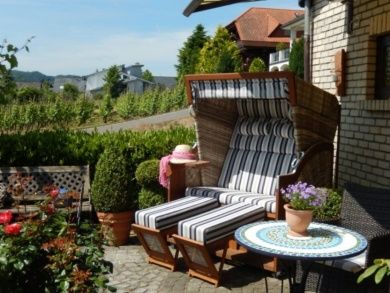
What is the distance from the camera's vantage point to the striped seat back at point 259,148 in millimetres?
6184

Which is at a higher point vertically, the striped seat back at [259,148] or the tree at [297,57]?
the tree at [297,57]

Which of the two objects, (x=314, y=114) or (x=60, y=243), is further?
(x=314, y=114)

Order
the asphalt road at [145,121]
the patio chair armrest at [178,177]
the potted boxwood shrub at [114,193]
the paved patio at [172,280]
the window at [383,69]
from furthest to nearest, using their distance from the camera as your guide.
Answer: the asphalt road at [145,121] → the potted boxwood shrub at [114,193] → the patio chair armrest at [178,177] → the window at [383,69] → the paved patio at [172,280]

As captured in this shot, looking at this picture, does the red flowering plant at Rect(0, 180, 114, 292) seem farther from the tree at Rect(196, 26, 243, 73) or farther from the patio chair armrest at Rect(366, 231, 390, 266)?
the tree at Rect(196, 26, 243, 73)

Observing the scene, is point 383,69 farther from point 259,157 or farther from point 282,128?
point 259,157

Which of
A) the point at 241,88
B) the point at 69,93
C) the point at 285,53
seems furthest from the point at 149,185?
the point at 69,93

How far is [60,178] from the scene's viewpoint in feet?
23.3

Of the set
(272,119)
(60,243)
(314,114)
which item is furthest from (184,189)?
(60,243)

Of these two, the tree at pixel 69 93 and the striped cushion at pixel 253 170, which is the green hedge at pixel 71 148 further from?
the tree at pixel 69 93

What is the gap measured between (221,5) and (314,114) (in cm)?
181

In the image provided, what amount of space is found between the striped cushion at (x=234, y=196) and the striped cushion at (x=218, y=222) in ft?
0.35

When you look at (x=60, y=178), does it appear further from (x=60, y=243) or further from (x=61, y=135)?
(x=60, y=243)

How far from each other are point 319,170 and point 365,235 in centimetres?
142

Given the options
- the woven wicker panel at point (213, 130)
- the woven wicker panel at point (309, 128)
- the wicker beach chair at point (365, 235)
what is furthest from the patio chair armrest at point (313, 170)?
the woven wicker panel at point (213, 130)
